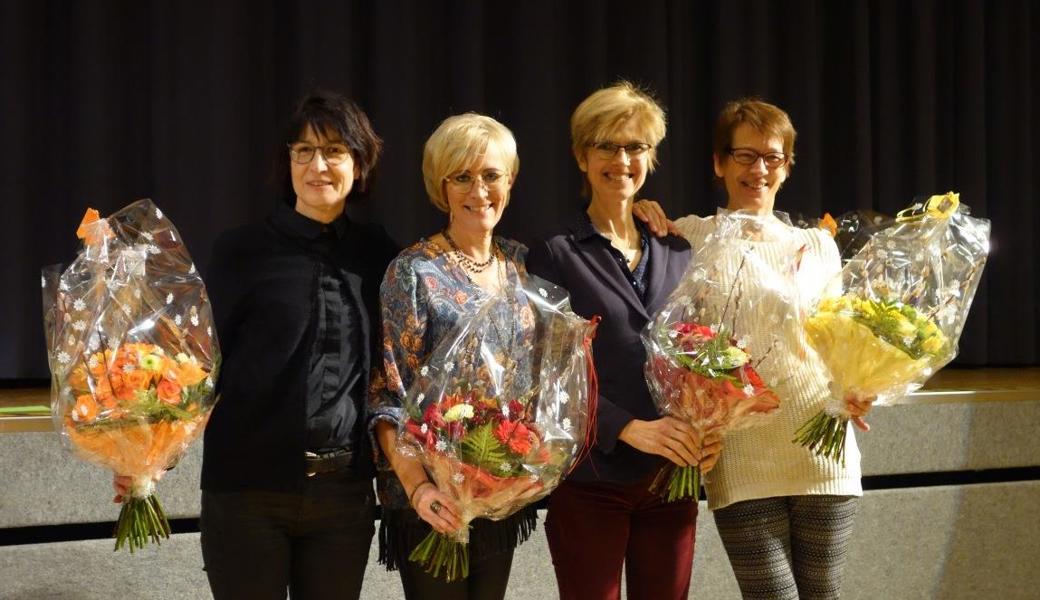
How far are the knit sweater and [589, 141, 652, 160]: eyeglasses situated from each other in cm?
25

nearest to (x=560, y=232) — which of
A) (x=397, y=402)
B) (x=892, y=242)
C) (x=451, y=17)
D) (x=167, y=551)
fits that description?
(x=397, y=402)

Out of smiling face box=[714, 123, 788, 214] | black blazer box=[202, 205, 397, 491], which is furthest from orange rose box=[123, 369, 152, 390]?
smiling face box=[714, 123, 788, 214]

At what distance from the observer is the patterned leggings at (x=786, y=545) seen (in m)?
2.23

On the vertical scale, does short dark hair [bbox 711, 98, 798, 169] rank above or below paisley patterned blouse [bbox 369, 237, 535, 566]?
above

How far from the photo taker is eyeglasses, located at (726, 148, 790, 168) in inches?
96.7

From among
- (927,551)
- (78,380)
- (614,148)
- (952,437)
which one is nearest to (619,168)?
(614,148)

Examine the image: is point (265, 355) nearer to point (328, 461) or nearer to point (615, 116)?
point (328, 461)

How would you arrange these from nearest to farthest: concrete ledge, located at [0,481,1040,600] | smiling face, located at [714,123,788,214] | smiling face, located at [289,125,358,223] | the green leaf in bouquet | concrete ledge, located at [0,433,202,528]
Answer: the green leaf in bouquet
smiling face, located at [289,125,358,223]
smiling face, located at [714,123,788,214]
concrete ledge, located at [0,433,202,528]
concrete ledge, located at [0,481,1040,600]

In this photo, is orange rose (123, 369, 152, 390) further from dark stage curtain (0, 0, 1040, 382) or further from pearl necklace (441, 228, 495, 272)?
dark stage curtain (0, 0, 1040, 382)

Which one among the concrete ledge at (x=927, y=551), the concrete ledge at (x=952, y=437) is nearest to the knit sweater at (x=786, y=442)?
the concrete ledge at (x=927, y=551)

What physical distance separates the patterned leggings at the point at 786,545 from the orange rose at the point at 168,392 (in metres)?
1.18

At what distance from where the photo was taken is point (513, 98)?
14.8 feet

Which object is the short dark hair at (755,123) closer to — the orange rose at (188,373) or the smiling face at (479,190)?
the smiling face at (479,190)

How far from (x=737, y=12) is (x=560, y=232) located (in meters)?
2.92
